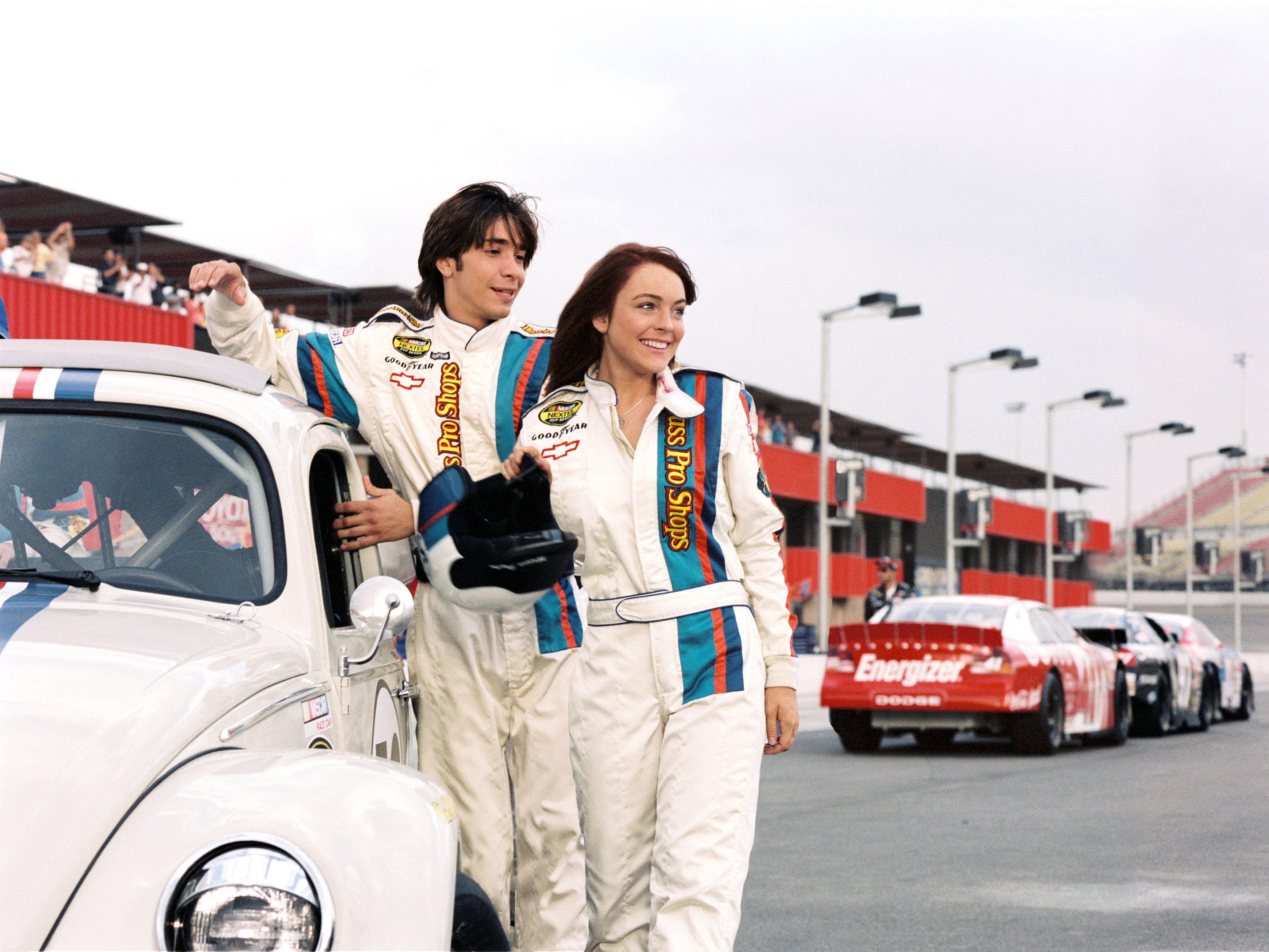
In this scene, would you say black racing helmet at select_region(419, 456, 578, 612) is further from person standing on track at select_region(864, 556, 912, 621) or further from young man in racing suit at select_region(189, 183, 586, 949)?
person standing on track at select_region(864, 556, 912, 621)

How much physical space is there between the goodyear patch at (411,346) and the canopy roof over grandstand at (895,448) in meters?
38.0

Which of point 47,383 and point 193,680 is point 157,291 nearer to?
point 47,383

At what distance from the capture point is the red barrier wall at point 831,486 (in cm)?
4259

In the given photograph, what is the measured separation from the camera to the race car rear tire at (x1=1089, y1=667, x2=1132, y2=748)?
16078mm

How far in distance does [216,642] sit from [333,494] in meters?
1.01

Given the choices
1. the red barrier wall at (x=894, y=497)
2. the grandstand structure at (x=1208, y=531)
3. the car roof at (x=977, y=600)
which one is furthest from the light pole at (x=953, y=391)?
the grandstand structure at (x=1208, y=531)

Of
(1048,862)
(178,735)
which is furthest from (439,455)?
(1048,862)

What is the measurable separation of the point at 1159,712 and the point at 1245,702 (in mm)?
5280

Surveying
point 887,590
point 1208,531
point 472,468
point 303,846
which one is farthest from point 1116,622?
point 1208,531

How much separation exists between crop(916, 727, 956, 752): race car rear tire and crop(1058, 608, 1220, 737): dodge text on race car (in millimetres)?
2024

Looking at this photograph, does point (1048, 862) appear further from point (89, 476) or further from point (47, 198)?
point (47, 198)

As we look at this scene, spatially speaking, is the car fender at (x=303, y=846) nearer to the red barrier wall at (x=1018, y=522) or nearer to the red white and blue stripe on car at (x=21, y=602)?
the red white and blue stripe on car at (x=21, y=602)

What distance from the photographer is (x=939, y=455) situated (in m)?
63.5

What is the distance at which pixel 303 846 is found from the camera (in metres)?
2.36
